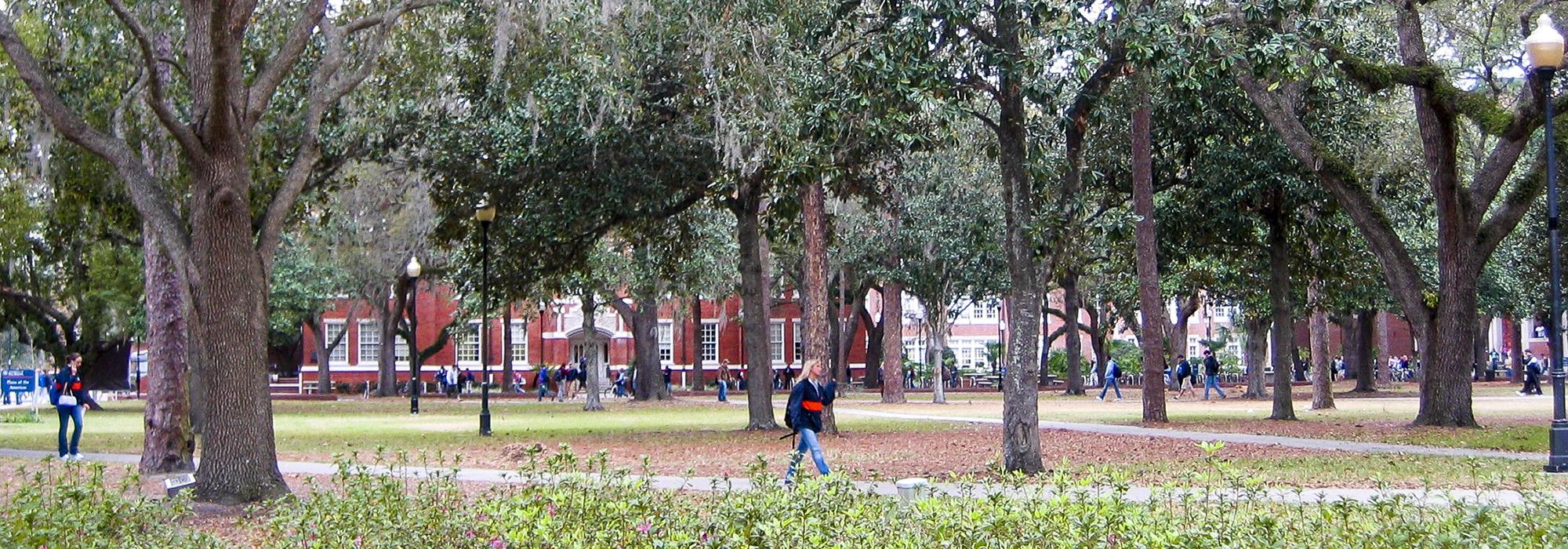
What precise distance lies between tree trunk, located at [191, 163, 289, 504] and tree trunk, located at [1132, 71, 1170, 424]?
14.1 m

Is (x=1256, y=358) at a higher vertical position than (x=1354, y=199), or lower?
lower

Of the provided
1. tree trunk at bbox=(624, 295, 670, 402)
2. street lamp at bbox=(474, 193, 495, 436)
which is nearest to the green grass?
street lamp at bbox=(474, 193, 495, 436)

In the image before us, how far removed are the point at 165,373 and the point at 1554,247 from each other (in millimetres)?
14684

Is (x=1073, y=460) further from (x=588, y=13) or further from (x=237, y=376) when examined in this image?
(x=237, y=376)

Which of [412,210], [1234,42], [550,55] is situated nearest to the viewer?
[1234,42]

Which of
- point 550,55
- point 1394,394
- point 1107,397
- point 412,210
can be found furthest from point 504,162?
point 1394,394

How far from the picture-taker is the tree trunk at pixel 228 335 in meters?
12.0

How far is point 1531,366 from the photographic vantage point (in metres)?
40.9

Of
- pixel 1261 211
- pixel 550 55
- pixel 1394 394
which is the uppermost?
pixel 550 55

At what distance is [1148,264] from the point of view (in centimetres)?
2484

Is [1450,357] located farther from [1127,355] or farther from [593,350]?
[1127,355]

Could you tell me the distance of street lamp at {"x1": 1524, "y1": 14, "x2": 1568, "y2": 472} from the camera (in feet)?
46.9

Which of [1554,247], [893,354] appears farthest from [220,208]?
[893,354]

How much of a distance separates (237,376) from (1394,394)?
3799cm
